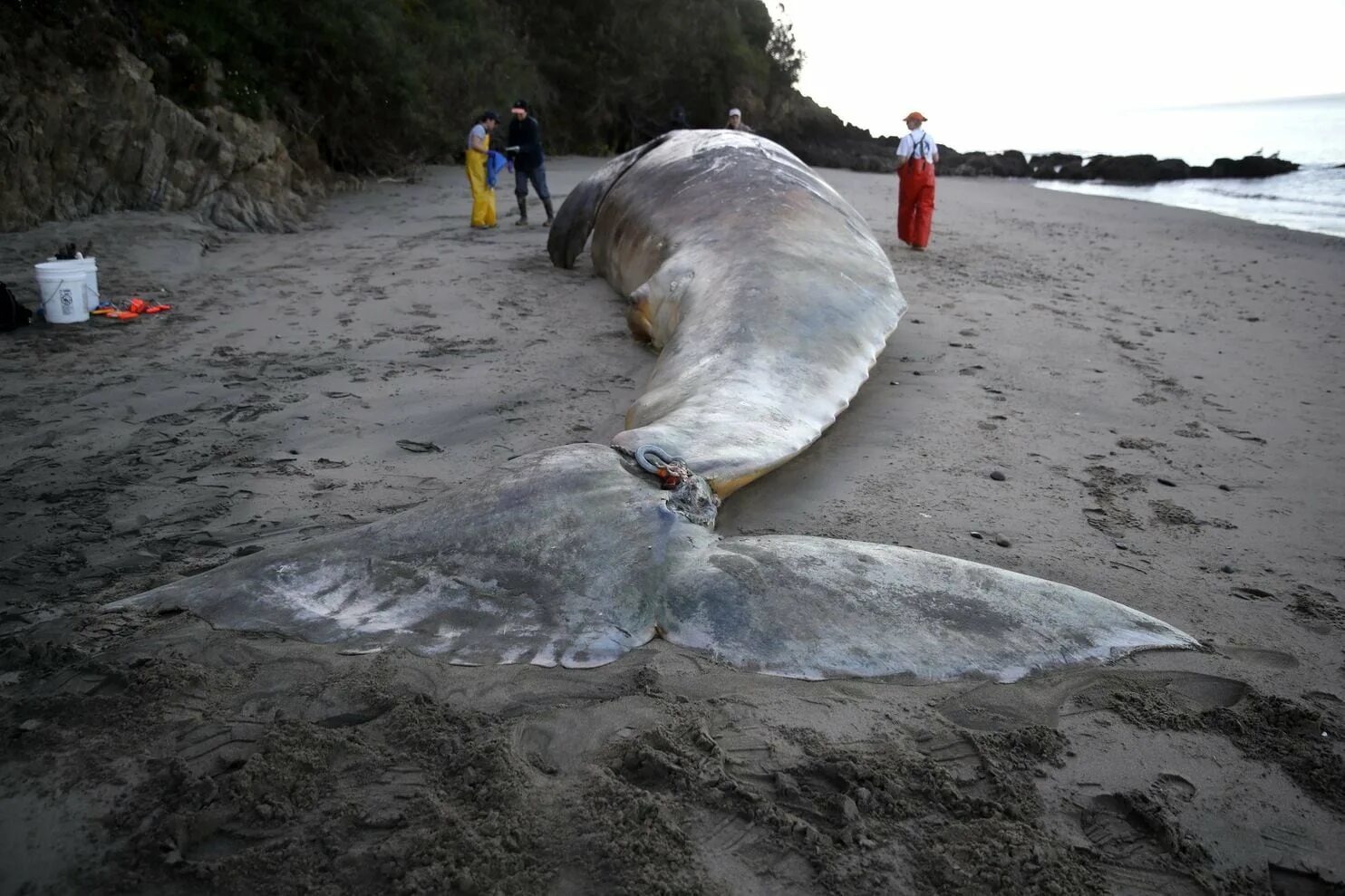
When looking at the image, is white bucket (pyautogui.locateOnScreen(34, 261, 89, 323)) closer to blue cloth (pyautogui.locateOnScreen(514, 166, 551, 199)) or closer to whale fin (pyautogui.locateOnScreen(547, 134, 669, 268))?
whale fin (pyautogui.locateOnScreen(547, 134, 669, 268))

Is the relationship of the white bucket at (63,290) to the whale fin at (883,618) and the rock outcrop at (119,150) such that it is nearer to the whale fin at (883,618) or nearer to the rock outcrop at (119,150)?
the rock outcrop at (119,150)

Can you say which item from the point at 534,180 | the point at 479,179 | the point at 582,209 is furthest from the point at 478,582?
the point at 534,180

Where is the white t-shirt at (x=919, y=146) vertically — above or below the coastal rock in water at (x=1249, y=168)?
below

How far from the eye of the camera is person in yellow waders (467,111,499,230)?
1107 centimetres

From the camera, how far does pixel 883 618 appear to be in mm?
2365

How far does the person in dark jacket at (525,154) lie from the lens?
11.3 metres

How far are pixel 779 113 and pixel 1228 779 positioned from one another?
3170 centimetres

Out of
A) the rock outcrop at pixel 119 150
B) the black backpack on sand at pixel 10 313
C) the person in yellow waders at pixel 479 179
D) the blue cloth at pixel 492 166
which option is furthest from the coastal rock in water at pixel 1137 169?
the black backpack on sand at pixel 10 313

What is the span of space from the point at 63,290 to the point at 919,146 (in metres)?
7.95

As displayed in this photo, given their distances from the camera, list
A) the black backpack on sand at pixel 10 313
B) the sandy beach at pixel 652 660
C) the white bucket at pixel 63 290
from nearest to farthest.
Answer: the sandy beach at pixel 652 660 < the black backpack on sand at pixel 10 313 < the white bucket at pixel 63 290

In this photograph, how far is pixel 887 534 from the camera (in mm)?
3469

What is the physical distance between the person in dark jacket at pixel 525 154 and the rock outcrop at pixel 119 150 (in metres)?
2.81

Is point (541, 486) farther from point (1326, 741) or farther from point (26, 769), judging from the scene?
point (1326, 741)

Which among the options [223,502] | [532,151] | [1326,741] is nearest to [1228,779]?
[1326,741]
